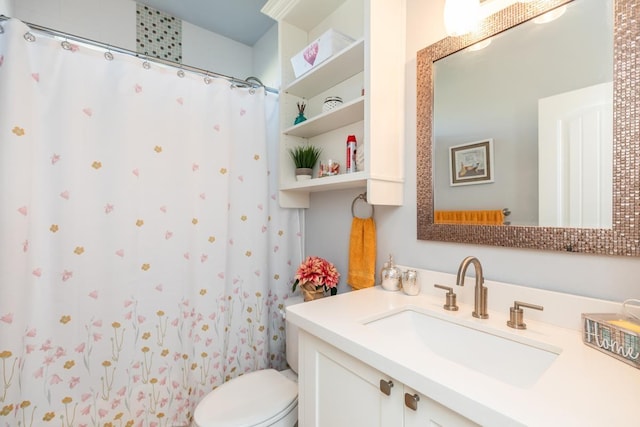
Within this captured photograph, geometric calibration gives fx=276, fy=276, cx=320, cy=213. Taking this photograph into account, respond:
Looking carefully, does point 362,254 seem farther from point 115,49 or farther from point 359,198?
point 115,49

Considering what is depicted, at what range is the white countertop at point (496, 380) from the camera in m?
0.45

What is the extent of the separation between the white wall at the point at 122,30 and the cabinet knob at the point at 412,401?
2.13 meters

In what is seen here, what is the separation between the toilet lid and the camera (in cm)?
103

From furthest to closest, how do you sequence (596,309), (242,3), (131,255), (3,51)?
1. (242,3)
2. (131,255)
3. (3,51)
4. (596,309)

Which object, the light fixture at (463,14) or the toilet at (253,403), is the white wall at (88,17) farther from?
the toilet at (253,403)

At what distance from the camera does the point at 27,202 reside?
3.62 feet

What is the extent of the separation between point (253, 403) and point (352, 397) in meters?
0.59

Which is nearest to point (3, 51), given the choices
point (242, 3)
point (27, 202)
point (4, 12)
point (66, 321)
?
point (4, 12)

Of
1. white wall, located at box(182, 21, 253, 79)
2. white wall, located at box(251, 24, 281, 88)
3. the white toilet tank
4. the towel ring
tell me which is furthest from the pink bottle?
white wall, located at box(182, 21, 253, 79)

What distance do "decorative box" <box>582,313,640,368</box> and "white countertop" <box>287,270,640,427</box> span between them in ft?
0.06

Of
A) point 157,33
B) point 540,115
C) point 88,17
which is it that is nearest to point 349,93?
point 540,115

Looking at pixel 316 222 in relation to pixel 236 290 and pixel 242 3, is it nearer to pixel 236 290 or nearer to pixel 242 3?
pixel 236 290

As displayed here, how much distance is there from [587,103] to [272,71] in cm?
187

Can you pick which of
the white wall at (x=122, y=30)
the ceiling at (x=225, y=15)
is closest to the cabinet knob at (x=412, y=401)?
the white wall at (x=122, y=30)
